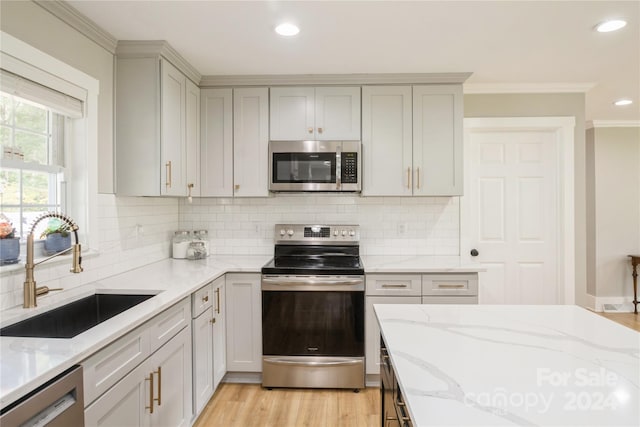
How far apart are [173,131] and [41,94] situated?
855 mm

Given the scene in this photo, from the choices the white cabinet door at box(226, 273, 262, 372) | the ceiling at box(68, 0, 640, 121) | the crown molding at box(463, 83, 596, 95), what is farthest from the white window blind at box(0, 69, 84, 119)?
the crown molding at box(463, 83, 596, 95)

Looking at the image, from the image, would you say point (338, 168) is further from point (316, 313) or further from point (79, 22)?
point (79, 22)

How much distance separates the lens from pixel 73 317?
6.29 feet

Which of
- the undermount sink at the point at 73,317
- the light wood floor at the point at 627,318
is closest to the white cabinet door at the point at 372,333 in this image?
the undermount sink at the point at 73,317

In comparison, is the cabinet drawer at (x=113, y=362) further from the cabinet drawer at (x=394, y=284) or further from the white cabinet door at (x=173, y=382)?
the cabinet drawer at (x=394, y=284)

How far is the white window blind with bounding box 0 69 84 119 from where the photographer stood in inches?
67.5

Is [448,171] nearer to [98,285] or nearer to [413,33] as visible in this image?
[413,33]

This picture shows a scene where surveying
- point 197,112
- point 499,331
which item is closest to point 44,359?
point 499,331

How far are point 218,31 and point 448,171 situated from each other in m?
1.95

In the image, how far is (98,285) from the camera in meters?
2.17

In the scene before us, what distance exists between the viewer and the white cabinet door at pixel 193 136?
2.95 meters

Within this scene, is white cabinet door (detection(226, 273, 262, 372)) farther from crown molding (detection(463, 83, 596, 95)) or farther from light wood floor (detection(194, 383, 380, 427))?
crown molding (detection(463, 83, 596, 95))

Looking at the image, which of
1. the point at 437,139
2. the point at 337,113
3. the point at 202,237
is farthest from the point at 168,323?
the point at 437,139

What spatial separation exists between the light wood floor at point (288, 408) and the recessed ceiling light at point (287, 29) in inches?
94.1
